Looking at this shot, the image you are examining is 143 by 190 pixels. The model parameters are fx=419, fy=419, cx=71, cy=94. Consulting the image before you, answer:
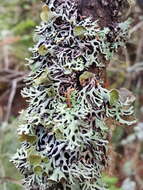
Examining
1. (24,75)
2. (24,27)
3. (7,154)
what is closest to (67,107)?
(7,154)

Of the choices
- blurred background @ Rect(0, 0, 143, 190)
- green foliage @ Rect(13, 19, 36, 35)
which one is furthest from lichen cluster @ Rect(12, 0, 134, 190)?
green foliage @ Rect(13, 19, 36, 35)

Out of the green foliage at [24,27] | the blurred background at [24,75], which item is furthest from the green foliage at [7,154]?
the green foliage at [24,27]

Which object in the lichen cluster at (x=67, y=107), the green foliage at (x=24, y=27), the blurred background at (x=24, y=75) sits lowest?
the lichen cluster at (x=67, y=107)

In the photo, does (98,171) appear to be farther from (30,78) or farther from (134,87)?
(134,87)

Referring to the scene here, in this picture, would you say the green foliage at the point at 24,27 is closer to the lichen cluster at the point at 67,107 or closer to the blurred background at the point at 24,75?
the blurred background at the point at 24,75

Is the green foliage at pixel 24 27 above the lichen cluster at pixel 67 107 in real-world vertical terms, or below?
above

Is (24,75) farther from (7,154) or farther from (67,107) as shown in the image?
(67,107)

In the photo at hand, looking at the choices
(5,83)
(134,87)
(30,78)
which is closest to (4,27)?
(5,83)

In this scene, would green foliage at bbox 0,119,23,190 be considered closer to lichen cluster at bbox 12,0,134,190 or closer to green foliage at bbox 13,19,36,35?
green foliage at bbox 13,19,36,35
